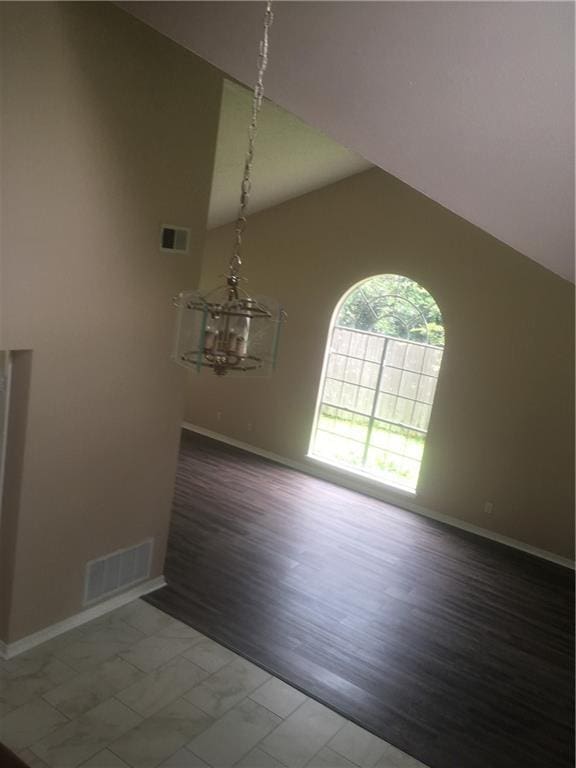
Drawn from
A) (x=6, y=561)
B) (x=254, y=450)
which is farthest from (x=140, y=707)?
(x=254, y=450)

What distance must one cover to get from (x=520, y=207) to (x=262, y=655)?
129 inches

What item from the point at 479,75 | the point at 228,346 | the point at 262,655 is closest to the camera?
the point at 228,346

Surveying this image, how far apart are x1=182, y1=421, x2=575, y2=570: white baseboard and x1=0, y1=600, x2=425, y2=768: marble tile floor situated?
370cm

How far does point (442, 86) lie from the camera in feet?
7.52

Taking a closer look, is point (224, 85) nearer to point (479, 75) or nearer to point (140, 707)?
point (479, 75)

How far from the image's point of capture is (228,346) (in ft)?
6.27

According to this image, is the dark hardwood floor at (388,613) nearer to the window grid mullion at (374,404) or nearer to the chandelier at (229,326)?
the window grid mullion at (374,404)

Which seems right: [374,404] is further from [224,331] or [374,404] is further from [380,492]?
[224,331]

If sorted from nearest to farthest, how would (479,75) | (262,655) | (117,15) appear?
(479,75)
(117,15)
(262,655)

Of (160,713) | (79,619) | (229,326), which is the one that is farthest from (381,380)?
(229,326)

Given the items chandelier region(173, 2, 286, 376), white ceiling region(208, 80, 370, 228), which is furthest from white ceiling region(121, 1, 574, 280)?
white ceiling region(208, 80, 370, 228)

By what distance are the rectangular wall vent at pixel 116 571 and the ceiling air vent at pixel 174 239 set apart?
2212 mm

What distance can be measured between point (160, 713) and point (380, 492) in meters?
4.48

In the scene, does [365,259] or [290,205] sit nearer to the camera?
[365,259]
